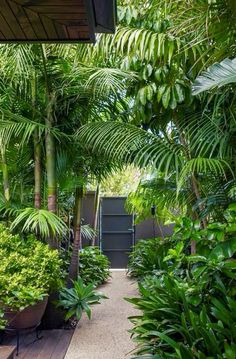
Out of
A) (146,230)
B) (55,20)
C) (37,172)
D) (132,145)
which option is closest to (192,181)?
(132,145)

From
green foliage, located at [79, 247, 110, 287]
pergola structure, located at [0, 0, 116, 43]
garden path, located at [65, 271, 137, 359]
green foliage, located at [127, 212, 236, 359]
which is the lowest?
garden path, located at [65, 271, 137, 359]

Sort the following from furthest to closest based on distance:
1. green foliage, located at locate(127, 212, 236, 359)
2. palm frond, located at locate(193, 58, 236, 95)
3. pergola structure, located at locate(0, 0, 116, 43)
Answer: green foliage, located at locate(127, 212, 236, 359) < palm frond, located at locate(193, 58, 236, 95) < pergola structure, located at locate(0, 0, 116, 43)

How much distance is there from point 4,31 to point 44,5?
13.7 inches

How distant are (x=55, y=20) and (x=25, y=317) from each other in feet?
8.70

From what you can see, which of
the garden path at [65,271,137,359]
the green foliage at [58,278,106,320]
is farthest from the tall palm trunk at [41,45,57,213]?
the garden path at [65,271,137,359]

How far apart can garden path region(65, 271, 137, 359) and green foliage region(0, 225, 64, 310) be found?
57 cm

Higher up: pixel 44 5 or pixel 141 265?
pixel 44 5

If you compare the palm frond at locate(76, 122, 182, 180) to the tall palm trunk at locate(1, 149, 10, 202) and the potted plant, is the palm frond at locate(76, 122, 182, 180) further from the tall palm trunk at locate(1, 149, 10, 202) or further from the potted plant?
the potted plant

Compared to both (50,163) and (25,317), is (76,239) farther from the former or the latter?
(25,317)

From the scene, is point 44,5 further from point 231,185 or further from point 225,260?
point 231,185

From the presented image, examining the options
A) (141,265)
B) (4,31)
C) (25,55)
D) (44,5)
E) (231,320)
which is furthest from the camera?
(141,265)

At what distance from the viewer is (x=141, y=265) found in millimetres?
5414

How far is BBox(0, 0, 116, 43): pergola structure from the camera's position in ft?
4.92

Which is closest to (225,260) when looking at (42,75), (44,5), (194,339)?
(194,339)
